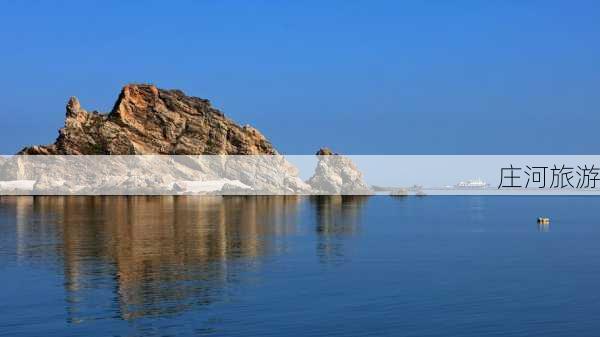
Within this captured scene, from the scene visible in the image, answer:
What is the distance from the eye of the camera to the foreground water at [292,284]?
173 ft

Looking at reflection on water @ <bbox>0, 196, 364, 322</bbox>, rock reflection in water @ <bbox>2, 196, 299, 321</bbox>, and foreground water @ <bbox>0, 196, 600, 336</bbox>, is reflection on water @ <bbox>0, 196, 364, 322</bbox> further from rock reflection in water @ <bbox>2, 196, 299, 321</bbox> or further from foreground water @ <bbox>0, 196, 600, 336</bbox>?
foreground water @ <bbox>0, 196, 600, 336</bbox>

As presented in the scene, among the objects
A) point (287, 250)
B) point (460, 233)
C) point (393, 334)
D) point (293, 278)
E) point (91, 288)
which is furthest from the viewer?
point (460, 233)

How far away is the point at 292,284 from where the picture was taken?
70375mm

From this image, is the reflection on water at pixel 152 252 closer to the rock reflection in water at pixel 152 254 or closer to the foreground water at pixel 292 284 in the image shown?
the rock reflection in water at pixel 152 254

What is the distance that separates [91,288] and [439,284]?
29.2 metres

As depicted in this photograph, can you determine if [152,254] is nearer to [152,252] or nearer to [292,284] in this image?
[152,252]

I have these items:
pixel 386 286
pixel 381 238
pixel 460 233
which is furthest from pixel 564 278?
pixel 460 233

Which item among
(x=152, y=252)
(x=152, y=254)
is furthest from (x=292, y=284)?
(x=152, y=252)

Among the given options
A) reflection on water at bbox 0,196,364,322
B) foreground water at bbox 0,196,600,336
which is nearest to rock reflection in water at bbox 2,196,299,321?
reflection on water at bbox 0,196,364,322

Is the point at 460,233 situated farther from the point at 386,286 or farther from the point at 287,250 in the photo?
the point at 386,286

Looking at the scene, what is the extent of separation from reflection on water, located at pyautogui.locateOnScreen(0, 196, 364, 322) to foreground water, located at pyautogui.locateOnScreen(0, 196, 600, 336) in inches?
8.3

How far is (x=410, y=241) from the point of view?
394 feet

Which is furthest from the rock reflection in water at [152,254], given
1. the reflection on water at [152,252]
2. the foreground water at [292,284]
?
the foreground water at [292,284]

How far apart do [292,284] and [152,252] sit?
30604mm
